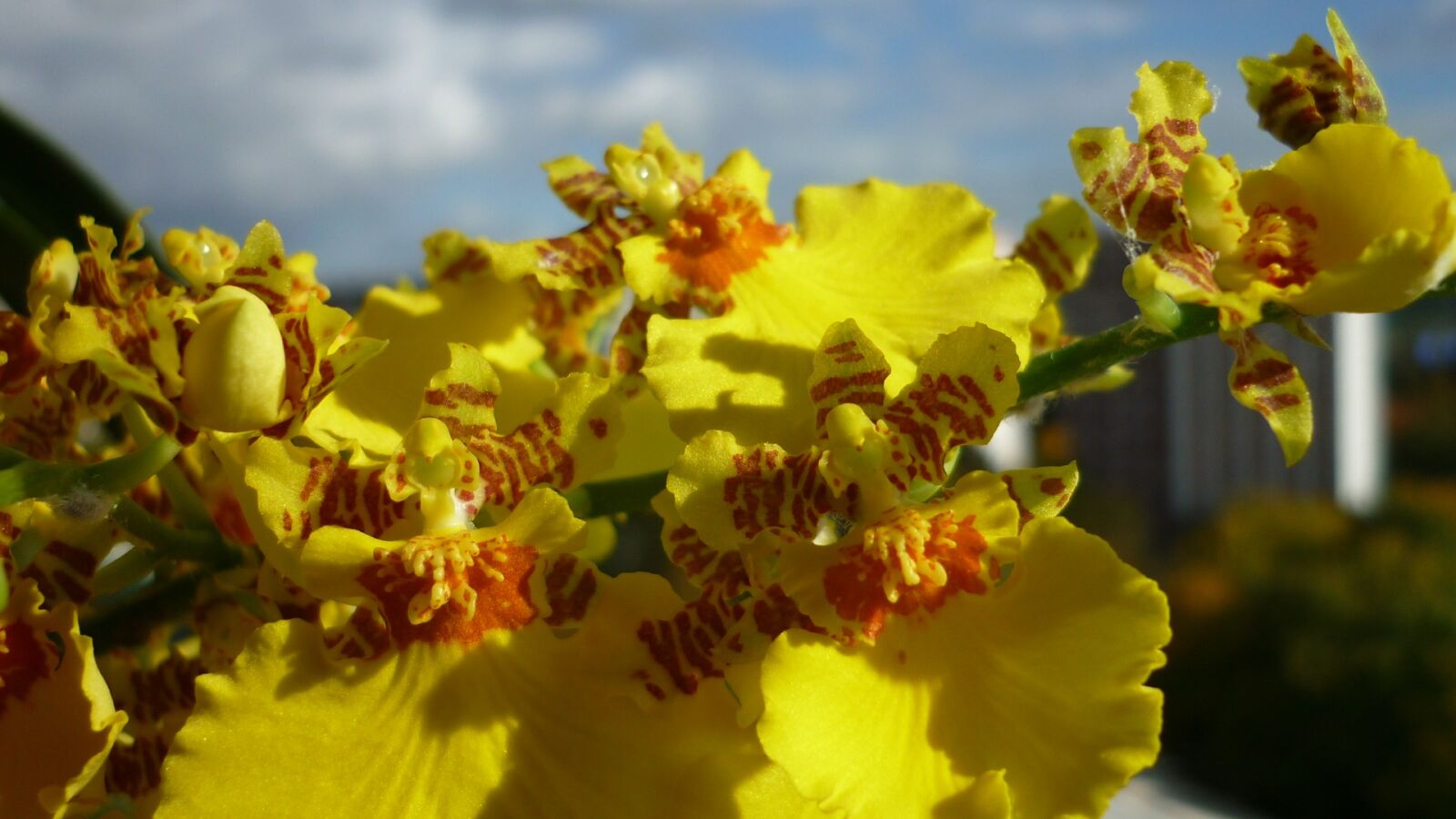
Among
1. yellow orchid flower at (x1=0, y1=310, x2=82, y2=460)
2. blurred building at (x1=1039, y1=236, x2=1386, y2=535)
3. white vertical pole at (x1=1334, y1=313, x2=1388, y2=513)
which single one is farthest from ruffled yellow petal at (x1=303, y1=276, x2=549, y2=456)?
white vertical pole at (x1=1334, y1=313, x2=1388, y2=513)

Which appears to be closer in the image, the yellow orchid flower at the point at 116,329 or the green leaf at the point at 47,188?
the yellow orchid flower at the point at 116,329

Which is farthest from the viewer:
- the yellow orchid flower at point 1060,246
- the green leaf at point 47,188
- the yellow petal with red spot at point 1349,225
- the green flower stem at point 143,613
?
the green leaf at point 47,188

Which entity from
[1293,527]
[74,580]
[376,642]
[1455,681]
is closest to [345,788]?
[376,642]

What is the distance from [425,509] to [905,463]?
206mm

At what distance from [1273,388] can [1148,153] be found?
120 mm

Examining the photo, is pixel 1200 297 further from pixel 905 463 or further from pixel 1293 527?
pixel 1293 527

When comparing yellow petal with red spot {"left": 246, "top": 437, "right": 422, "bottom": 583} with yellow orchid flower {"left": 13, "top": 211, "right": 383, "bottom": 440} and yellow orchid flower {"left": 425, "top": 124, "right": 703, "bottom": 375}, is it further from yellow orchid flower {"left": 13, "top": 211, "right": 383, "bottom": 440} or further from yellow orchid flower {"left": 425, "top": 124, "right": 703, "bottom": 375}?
yellow orchid flower {"left": 425, "top": 124, "right": 703, "bottom": 375}

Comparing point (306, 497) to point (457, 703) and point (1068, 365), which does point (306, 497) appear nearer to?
point (457, 703)

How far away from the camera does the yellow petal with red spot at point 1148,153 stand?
54 cm

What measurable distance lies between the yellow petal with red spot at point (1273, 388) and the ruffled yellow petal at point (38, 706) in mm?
487

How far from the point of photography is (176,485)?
547 millimetres

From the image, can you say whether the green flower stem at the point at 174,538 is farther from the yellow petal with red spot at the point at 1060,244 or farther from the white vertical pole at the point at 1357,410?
the white vertical pole at the point at 1357,410

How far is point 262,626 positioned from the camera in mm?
483

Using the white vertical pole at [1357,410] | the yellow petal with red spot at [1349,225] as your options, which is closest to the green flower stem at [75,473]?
the yellow petal with red spot at [1349,225]
